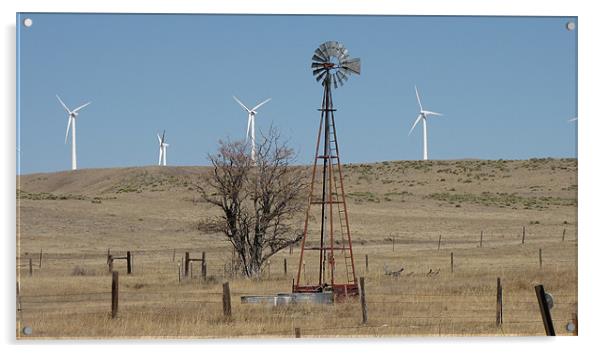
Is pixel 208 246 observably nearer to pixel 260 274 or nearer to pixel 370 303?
pixel 260 274

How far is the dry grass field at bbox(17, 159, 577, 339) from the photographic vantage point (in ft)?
52.6

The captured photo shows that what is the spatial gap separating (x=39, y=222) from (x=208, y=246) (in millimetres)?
8674

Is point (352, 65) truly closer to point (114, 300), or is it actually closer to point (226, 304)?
point (226, 304)

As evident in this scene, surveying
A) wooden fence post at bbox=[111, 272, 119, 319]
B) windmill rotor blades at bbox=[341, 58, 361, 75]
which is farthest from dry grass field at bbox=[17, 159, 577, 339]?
windmill rotor blades at bbox=[341, 58, 361, 75]

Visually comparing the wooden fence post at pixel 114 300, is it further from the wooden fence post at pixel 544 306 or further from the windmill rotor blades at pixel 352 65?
the wooden fence post at pixel 544 306

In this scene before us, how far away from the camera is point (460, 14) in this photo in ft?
44.8

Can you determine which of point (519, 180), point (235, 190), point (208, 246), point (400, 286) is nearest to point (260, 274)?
point (235, 190)

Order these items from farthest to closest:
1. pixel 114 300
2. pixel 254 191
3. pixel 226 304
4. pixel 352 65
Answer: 1. pixel 254 191
2. pixel 352 65
3. pixel 114 300
4. pixel 226 304

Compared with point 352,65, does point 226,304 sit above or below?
below

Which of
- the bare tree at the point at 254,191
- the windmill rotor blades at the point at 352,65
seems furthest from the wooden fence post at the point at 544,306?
the bare tree at the point at 254,191

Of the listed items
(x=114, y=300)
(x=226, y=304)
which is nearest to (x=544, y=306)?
(x=226, y=304)

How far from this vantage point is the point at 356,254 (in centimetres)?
3969

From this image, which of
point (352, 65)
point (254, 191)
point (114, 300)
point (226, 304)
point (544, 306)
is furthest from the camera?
point (254, 191)

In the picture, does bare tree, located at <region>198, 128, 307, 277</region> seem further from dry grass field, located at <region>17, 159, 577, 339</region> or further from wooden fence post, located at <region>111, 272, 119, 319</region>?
wooden fence post, located at <region>111, 272, 119, 319</region>
